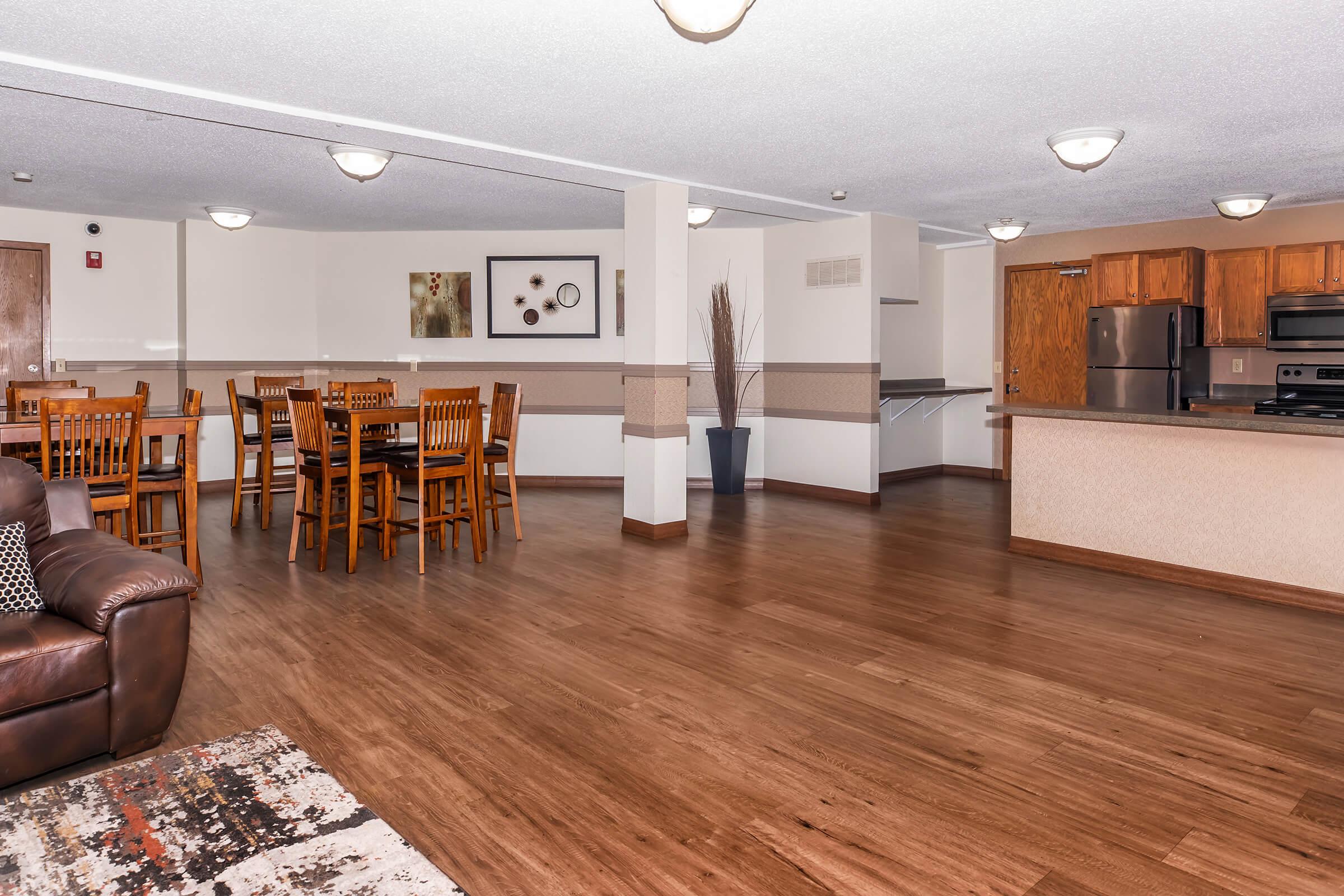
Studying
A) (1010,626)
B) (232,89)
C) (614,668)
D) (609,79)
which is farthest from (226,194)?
(1010,626)

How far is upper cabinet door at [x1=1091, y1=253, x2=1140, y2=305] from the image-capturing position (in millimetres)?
7523

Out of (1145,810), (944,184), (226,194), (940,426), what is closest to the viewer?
(1145,810)

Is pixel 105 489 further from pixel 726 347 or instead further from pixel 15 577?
pixel 726 347

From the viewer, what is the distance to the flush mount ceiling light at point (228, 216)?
22.0 feet

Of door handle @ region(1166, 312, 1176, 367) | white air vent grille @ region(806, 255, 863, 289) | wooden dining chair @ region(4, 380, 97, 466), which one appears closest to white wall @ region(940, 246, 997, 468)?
door handle @ region(1166, 312, 1176, 367)

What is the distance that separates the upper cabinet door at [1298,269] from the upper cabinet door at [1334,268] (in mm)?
20

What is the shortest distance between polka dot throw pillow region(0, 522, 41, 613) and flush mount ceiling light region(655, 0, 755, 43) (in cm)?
260

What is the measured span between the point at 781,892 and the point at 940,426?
7678 millimetres

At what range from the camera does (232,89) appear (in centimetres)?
391

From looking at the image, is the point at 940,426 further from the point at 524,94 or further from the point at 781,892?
the point at 781,892

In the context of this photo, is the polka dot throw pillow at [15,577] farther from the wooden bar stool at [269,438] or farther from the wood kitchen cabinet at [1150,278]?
the wood kitchen cabinet at [1150,278]

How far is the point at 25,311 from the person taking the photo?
7.07 m

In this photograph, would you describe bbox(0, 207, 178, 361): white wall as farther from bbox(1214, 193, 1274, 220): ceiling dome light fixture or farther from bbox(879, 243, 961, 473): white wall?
bbox(1214, 193, 1274, 220): ceiling dome light fixture

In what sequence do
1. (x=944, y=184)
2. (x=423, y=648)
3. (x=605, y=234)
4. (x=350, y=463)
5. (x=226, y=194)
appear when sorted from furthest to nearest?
(x=605, y=234) < (x=226, y=194) < (x=944, y=184) < (x=350, y=463) < (x=423, y=648)
